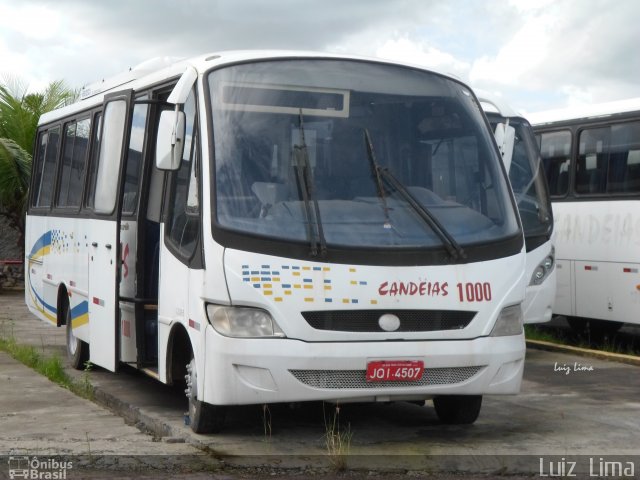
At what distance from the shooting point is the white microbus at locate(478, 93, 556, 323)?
14.2 metres

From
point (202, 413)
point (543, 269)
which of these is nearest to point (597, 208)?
point (543, 269)

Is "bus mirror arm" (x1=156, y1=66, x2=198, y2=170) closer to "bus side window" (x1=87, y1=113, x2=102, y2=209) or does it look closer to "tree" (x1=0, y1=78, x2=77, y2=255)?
"bus side window" (x1=87, y1=113, x2=102, y2=209)

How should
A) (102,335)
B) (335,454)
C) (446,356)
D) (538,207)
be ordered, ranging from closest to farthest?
(335,454), (446,356), (102,335), (538,207)

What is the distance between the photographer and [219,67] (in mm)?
8984

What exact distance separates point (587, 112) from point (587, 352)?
3.47 meters

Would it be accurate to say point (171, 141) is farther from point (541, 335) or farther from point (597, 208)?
point (541, 335)

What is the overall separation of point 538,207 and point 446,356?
6.49 meters

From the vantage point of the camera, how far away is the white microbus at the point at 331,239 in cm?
814

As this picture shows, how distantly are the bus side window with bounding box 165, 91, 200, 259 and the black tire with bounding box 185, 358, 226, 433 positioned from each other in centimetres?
87

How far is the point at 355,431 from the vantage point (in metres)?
9.17

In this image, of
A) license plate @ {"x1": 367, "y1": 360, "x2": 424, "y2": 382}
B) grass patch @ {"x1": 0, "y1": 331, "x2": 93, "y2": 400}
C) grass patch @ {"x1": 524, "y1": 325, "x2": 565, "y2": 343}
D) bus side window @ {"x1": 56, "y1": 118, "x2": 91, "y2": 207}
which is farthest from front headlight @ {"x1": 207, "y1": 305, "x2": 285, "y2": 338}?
grass patch @ {"x1": 524, "y1": 325, "x2": 565, "y2": 343}

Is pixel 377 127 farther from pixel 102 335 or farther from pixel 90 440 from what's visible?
pixel 102 335

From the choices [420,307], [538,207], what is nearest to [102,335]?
[420,307]

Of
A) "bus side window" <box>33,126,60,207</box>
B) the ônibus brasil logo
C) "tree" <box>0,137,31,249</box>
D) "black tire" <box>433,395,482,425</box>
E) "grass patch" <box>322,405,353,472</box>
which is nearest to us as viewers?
the ônibus brasil logo
